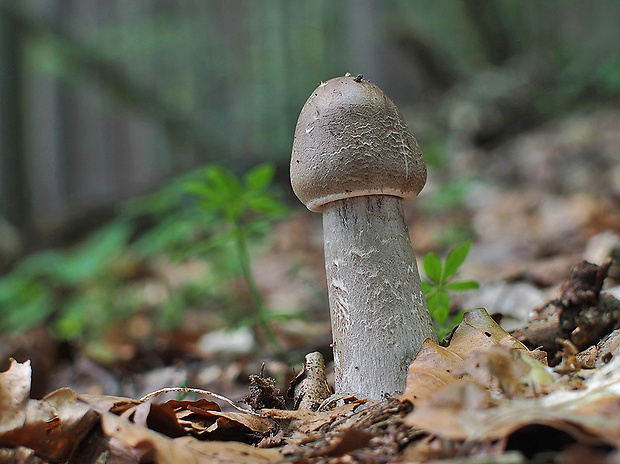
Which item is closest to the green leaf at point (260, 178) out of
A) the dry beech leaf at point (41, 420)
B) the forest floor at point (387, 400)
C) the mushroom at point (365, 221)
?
the mushroom at point (365, 221)

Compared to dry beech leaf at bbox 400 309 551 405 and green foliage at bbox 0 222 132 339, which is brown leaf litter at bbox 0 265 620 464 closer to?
dry beech leaf at bbox 400 309 551 405

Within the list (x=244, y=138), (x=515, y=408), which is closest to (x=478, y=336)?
(x=515, y=408)

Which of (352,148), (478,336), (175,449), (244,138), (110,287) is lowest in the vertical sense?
(175,449)

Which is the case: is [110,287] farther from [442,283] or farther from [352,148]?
[352,148]

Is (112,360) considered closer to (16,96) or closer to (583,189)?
(16,96)

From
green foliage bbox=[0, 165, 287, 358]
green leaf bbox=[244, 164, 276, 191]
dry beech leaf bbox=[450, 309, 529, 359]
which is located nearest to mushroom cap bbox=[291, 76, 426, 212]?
dry beech leaf bbox=[450, 309, 529, 359]

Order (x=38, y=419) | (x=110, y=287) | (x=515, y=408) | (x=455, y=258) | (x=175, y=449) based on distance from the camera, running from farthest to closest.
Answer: (x=110, y=287) < (x=455, y=258) < (x=38, y=419) < (x=175, y=449) < (x=515, y=408)

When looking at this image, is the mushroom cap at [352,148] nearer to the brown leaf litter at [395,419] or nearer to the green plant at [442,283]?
the green plant at [442,283]
